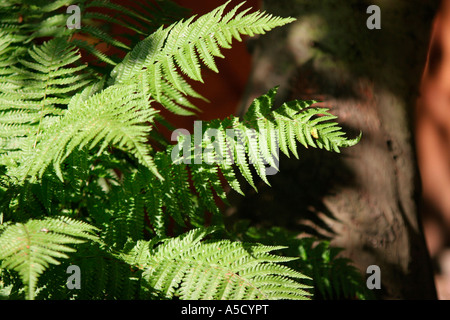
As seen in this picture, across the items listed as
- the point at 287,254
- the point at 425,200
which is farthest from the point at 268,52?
the point at 425,200

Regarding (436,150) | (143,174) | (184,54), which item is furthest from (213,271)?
(436,150)

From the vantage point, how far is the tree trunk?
5.76 feet

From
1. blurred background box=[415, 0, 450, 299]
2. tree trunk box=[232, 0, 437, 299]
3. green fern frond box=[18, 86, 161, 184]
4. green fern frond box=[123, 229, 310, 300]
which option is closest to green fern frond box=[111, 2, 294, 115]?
green fern frond box=[18, 86, 161, 184]

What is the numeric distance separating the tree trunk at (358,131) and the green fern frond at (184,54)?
2.47 feet

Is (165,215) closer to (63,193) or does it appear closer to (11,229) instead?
(63,193)

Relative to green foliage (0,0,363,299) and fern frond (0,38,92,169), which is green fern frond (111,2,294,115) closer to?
green foliage (0,0,363,299)

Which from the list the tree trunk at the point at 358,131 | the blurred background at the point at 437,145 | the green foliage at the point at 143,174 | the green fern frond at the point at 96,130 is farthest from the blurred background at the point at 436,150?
the green fern frond at the point at 96,130

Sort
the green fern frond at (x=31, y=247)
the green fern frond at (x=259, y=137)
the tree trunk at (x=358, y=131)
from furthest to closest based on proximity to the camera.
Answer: the tree trunk at (x=358, y=131)
the green fern frond at (x=259, y=137)
the green fern frond at (x=31, y=247)

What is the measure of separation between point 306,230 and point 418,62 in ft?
3.42

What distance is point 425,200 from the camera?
252 cm

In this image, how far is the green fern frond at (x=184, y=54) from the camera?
44.4 inches

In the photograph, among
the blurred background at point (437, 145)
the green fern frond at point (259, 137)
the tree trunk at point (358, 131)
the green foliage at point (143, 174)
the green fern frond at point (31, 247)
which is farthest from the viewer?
the blurred background at point (437, 145)

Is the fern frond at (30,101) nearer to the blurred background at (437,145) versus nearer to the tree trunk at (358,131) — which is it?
the tree trunk at (358,131)

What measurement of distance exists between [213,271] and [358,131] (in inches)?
42.9
